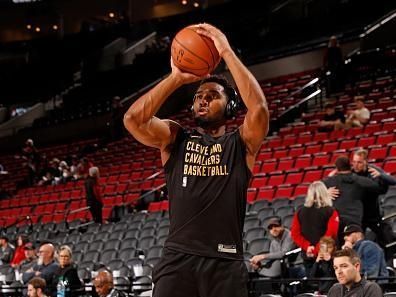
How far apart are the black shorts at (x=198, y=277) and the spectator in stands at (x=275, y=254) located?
396 cm

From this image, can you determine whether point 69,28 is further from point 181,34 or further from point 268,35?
point 181,34

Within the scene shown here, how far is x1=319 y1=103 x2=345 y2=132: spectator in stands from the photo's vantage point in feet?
41.1

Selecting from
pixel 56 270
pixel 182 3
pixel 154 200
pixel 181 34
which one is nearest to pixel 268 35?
pixel 182 3

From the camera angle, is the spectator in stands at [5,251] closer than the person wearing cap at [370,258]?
No

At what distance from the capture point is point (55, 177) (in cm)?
1691

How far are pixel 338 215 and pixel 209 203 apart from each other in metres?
3.91

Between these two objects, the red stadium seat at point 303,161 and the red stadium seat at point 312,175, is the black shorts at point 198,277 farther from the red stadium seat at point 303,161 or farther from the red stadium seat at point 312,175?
the red stadium seat at point 303,161

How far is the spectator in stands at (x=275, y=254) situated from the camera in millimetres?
6531

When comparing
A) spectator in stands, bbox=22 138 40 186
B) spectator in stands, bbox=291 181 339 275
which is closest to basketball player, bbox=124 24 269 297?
spectator in stands, bbox=291 181 339 275

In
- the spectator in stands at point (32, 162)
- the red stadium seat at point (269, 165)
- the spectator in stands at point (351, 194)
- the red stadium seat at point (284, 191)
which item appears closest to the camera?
the spectator in stands at point (351, 194)

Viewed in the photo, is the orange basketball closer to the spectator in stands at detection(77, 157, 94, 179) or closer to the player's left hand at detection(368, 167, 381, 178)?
the player's left hand at detection(368, 167, 381, 178)

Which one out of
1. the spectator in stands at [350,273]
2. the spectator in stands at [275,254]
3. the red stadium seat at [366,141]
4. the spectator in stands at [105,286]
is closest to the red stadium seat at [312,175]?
the red stadium seat at [366,141]

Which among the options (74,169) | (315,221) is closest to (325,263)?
(315,221)

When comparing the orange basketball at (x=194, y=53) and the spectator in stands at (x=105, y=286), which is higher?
the orange basketball at (x=194, y=53)
